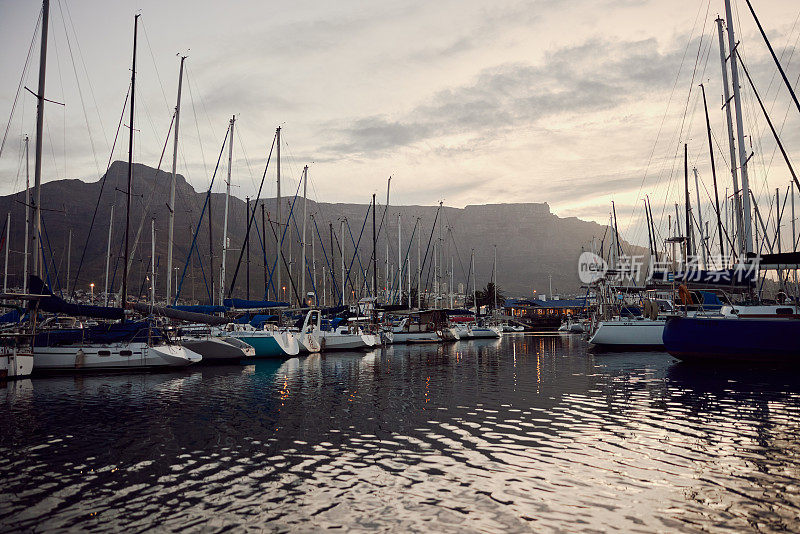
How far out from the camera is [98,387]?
81.8 ft

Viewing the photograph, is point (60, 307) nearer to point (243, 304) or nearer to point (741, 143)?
point (243, 304)

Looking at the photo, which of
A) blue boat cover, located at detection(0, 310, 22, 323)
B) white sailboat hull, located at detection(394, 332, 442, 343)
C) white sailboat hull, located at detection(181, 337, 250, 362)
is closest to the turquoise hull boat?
white sailboat hull, located at detection(181, 337, 250, 362)

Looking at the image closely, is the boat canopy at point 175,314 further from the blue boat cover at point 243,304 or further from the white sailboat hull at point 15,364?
the white sailboat hull at point 15,364

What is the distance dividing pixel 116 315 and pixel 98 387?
8929 mm

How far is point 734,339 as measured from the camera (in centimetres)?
2953

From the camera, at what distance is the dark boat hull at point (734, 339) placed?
28.4 meters

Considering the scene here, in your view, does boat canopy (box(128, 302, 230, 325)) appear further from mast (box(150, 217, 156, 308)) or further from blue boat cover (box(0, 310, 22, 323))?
blue boat cover (box(0, 310, 22, 323))

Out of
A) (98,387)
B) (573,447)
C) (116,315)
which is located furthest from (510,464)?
(116,315)

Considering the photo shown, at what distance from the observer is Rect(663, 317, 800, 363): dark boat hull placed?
1117 inches

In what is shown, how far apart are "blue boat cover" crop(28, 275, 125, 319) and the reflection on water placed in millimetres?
5937

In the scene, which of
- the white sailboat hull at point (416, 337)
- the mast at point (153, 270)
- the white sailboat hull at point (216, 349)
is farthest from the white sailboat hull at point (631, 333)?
the mast at point (153, 270)

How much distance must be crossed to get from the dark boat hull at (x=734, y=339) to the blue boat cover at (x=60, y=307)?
1238 inches

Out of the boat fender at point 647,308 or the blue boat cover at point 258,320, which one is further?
the boat fender at point 647,308

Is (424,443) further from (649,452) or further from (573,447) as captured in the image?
(649,452)
